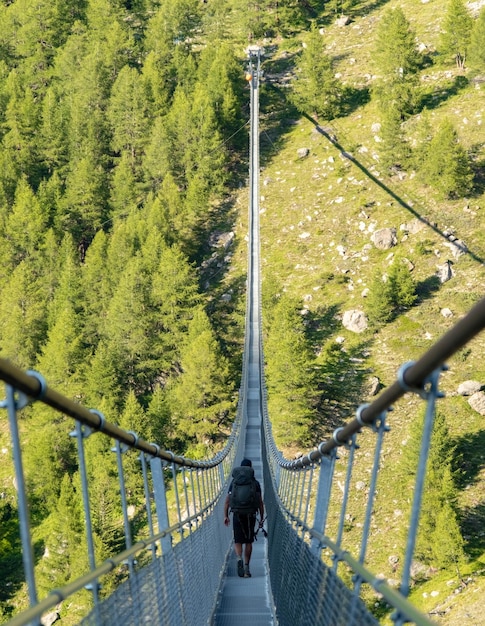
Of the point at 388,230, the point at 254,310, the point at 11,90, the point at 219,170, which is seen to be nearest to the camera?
the point at 254,310

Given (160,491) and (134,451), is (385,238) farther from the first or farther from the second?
(160,491)

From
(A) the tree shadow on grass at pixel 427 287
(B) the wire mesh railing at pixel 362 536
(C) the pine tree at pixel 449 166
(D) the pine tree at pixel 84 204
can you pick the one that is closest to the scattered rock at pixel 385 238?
(C) the pine tree at pixel 449 166

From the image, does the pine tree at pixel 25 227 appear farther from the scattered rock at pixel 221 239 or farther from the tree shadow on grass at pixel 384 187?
the tree shadow on grass at pixel 384 187

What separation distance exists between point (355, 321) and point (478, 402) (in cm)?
831

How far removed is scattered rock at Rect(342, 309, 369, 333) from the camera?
38938 mm

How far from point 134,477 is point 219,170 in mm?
26129

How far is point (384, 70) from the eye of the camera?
5572 cm

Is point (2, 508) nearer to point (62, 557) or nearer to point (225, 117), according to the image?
point (62, 557)

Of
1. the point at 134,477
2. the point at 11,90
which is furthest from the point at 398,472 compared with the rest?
the point at 11,90

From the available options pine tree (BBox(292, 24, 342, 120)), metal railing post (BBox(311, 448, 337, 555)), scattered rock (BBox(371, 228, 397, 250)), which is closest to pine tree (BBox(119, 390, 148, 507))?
scattered rock (BBox(371, 228, 397, 250))

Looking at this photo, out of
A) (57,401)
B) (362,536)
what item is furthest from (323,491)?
(57,401)

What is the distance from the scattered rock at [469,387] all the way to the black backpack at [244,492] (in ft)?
82.9

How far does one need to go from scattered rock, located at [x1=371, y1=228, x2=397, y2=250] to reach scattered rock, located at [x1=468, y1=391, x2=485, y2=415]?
12916mm

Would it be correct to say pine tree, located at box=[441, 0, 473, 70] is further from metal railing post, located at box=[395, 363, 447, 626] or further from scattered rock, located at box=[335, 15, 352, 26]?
metal railing post, located at box=[395, 363, 447, 626]
